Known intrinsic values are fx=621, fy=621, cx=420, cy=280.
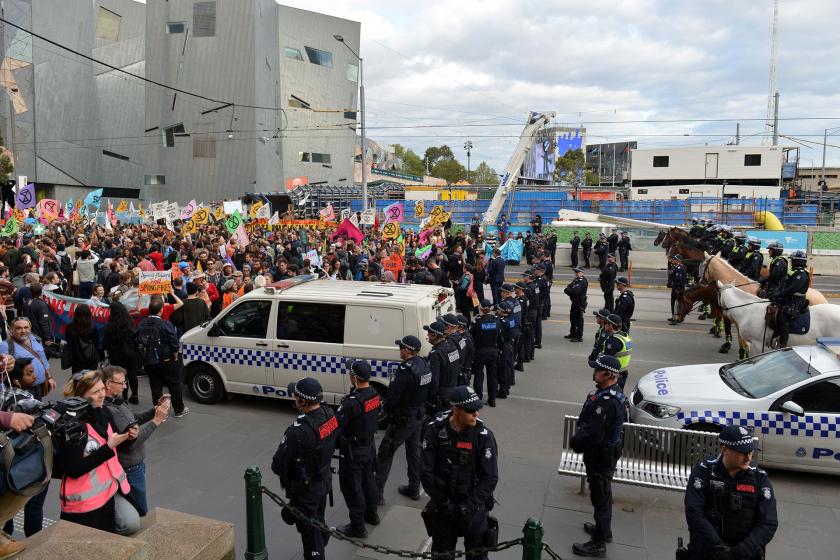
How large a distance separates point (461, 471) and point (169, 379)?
5423 mm

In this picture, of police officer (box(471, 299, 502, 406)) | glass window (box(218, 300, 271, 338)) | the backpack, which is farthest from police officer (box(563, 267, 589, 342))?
the backpack

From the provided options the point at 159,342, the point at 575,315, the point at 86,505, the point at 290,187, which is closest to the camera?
the point at 86,505

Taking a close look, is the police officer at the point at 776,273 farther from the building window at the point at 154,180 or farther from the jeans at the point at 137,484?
the building window at the point at 154,180

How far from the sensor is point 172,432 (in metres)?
8.29

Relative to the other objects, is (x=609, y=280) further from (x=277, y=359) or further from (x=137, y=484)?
(x=137, y=484)

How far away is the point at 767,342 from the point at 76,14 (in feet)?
186

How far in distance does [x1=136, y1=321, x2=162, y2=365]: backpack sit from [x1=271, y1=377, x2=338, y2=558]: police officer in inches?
154

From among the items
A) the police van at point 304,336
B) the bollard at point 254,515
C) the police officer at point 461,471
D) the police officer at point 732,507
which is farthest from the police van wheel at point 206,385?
the police officer at point 732,507

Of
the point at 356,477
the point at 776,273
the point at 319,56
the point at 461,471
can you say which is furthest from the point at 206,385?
the point at 319,56

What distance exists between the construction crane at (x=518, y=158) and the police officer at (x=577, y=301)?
19717 mm

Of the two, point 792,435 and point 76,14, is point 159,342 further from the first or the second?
point 76,14

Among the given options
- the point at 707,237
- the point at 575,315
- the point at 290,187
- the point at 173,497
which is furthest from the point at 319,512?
the point at 290,187

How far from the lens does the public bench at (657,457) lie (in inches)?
253

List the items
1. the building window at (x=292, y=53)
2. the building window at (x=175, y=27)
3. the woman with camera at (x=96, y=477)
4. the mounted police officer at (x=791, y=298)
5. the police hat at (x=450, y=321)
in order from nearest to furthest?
the woman with camera at (x=96, y=477), the police hat at (x=450, y=321), the mounted police officer at (x=791, y=298), the building window at (x=175, y=27), the building window at (x=292, y=53)
